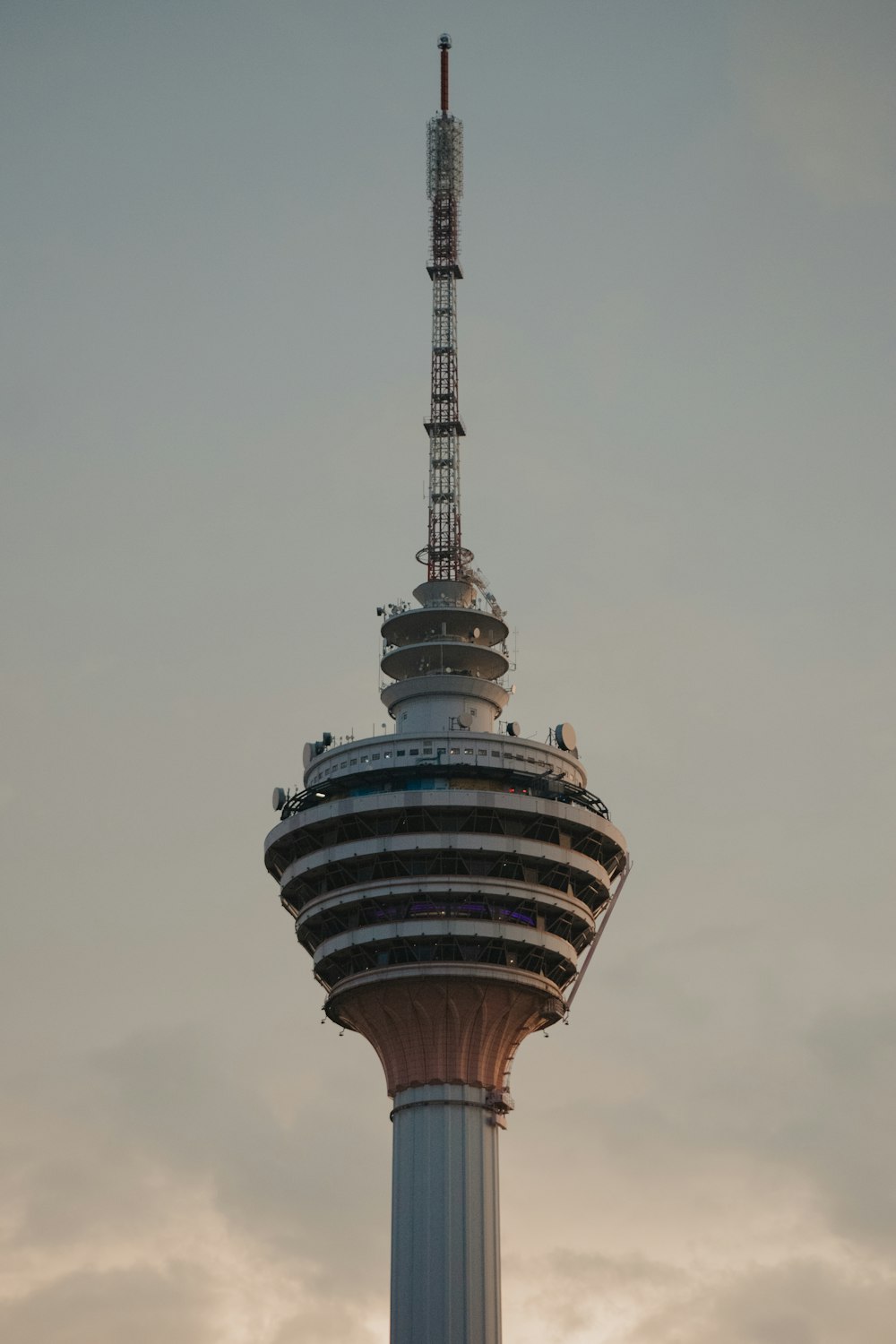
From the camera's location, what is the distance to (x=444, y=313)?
145 m

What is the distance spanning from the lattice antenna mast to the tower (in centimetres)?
1809

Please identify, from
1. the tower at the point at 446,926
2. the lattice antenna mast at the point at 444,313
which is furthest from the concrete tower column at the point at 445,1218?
the lattice antenna mast at the point at 444,313

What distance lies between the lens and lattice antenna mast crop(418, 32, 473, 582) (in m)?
142

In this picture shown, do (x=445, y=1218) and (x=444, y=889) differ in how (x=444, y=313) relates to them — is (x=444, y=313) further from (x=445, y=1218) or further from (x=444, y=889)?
(x=445, y=1218)

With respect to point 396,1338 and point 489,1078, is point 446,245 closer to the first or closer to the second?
point 489,1078

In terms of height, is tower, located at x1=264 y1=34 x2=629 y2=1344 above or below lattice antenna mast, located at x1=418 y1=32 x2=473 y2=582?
below

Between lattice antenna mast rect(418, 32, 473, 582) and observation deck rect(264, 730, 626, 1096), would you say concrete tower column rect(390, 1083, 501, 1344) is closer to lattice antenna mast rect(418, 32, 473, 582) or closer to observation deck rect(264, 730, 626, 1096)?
observation deck rect(264, 730, 626, 1096)

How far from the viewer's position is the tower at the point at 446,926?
11712 cm

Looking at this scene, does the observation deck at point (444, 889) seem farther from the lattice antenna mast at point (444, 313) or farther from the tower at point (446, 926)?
the lattice antenna mast at point (444, 313)

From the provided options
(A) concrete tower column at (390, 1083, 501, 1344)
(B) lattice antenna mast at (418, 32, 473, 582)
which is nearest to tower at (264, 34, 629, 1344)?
(A) concrete tower column at (390, 1083, 501, 1344)

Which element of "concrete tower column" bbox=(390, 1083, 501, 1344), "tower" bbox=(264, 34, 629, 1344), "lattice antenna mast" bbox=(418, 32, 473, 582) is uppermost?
"lattice antenna mast" bbox=(418, 32, 473, 582)

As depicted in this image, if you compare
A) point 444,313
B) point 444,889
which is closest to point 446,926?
Result: point 444,889

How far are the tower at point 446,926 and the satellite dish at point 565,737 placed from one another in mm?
173

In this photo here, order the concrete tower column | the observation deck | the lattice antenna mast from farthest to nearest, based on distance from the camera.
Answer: the lattice antenna mast < the observation deck < the concrete tower column
